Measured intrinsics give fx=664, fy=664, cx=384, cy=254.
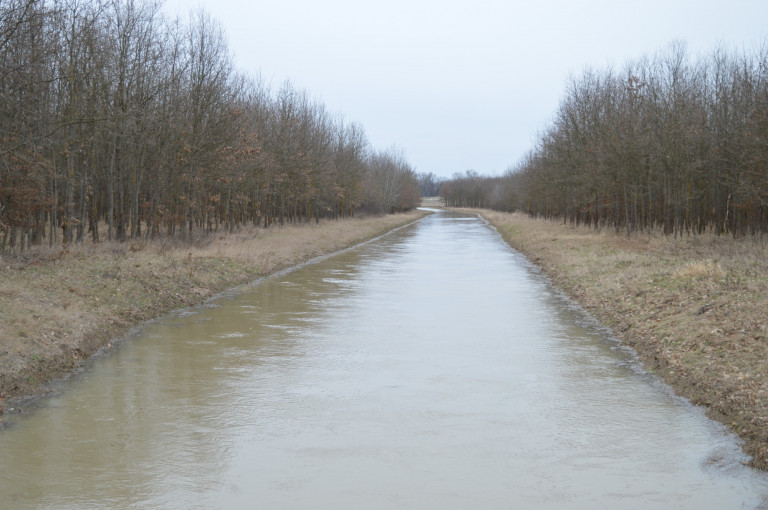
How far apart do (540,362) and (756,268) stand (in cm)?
1026

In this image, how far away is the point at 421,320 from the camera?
1506cm

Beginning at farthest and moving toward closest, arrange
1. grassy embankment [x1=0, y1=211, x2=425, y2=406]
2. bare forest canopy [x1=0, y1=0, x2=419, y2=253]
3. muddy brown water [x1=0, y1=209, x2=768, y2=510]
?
1. bare forest canopy [x1=0, y1=0, x2=419, y2=253]
2. grassy embankment [x1=0, y1=211, x2=425, y2=406]
3. muddy brown water [x1=0, y1=209, x2=768, y2=510]

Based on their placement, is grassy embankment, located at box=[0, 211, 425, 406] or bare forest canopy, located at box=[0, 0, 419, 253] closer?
grassy embankment, located at box=[0, 211, 425, 406]

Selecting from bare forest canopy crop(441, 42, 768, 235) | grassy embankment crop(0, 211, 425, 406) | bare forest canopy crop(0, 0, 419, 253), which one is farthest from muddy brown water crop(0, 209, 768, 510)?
bare forest canopy crop(441, 42, 768, 235)

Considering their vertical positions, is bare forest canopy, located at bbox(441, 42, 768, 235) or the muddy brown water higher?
bare forest canopy, located at bbox(441, 42, 768, 235)

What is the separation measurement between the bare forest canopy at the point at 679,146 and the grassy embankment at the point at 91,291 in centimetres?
2005

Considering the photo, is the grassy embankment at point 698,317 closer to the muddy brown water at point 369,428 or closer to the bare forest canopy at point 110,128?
the muddy brown water at point 369,428

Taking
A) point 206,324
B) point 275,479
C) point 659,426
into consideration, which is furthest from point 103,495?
point 206,324

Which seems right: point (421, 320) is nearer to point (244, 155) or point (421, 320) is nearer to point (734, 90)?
point (244, 155)

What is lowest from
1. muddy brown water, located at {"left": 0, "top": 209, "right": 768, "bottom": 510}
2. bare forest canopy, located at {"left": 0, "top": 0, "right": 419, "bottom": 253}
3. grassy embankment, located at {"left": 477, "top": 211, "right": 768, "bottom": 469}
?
muddy brown water, located at {"left": 0, "top": 209, "right": 768, "bottom": 510}

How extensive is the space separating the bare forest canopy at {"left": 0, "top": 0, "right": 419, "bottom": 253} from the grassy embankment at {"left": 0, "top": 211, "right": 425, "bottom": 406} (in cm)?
240

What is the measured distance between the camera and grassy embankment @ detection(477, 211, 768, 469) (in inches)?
333

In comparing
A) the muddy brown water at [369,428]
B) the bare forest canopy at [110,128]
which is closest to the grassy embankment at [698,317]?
the muddy brown water at [369,428]

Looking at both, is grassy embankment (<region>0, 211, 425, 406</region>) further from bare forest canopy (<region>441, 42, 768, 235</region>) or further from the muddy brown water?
bare forest canopy (<region>441, 42, 768, 235</region>)
